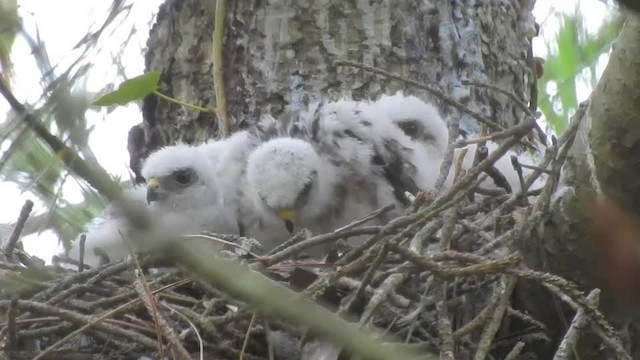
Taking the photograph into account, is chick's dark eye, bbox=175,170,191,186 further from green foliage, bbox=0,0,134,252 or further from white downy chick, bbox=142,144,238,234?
green foliage, bbox=0,0,134,252

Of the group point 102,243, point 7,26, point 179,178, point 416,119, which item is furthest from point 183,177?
point 7,26

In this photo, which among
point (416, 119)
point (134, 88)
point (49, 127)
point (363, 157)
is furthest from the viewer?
point (416, 119)

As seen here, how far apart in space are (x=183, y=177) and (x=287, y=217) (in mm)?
440

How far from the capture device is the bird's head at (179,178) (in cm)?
317

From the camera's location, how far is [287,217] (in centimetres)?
292

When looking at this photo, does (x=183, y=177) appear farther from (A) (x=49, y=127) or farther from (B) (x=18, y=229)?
(A) (x=49, y=127)

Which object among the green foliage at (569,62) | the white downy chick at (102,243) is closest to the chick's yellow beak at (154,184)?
the white downy chick at (102,243)

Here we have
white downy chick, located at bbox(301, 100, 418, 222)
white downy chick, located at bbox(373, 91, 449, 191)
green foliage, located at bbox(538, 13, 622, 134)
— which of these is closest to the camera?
white downy chick, located at bbox(301, 100, 418, 222)

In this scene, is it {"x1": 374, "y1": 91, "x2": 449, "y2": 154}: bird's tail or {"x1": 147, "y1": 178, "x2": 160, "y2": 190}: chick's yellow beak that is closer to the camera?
{"x1": 374, "y1": 91, "x2": 449, "y2": 154}: bird's tail

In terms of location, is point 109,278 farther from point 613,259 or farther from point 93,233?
point 613,259

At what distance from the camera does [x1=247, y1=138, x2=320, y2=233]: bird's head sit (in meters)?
2.87

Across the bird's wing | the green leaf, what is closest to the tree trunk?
the bird's wing

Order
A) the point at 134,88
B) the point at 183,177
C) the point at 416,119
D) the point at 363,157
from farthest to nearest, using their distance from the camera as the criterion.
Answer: the point at 183,177 < the point at 416,119 < the point at 363,157 < the point at 134,88

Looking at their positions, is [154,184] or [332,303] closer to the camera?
[332,303]
